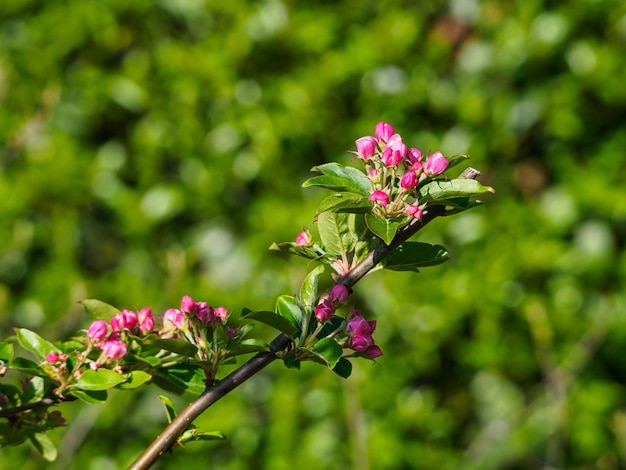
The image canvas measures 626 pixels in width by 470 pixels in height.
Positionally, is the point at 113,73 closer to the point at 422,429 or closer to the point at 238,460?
the point at 238,460

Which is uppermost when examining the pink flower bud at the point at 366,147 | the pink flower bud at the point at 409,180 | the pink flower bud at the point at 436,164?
the pink flower bud at the point at 366,147

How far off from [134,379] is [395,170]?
38 cm

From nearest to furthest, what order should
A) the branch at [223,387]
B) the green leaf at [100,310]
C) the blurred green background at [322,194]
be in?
the branch at [223,387]
the green leaf at [100,310]
the blurred green background at [322,194]

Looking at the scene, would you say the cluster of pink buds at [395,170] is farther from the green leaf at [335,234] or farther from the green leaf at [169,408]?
the green leaf at [169,408]

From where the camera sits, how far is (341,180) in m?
0.88

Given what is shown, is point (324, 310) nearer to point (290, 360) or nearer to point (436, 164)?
point (290, 360)

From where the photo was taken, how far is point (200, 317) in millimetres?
935

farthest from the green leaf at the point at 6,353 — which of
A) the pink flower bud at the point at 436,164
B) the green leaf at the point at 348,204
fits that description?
the pink flower bud at the point at 436,164

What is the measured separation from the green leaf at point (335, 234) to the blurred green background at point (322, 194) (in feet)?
6.26

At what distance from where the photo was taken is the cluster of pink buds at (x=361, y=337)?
916 mm

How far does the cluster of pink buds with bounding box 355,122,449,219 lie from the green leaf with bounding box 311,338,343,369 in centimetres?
15

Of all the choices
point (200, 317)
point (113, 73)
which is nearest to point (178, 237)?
point (113, 73)

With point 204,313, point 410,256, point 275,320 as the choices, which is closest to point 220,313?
point 204,313

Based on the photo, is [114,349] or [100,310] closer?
[114,349]
